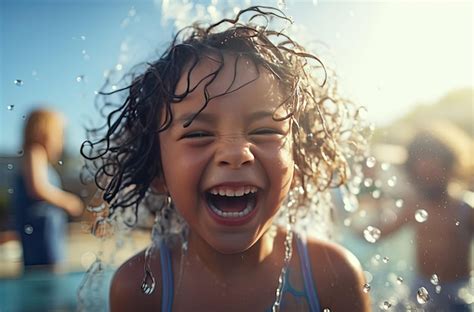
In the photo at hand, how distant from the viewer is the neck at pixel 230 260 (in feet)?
5.67

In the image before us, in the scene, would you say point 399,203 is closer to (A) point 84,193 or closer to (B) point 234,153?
(A) point 84,193

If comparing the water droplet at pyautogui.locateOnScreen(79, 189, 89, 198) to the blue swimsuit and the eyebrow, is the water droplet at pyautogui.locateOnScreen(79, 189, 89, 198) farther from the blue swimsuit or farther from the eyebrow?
the eyebrow

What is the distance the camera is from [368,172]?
9.94ft

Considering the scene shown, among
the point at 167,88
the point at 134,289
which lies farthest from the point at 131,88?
the point at 134,289

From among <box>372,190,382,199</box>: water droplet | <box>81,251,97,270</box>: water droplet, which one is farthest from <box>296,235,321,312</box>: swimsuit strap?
<box>81,251,97,270</box>: water droplet

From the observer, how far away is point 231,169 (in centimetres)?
145

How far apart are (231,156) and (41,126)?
2246 millimetres

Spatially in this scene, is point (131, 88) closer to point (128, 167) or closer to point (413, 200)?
point (128, 167)

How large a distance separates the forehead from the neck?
0.48 meters

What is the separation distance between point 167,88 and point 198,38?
202 mm

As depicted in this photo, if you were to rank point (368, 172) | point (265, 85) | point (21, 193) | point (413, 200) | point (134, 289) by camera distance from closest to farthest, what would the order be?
point (265, 85)
point (134, 289)
point (413, 200)
point (368, 172)
point (21, 193)

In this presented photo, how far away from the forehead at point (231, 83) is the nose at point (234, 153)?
0.09m

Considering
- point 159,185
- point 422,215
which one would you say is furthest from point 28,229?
point 422,215

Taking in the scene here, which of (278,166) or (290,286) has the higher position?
(278,166)
